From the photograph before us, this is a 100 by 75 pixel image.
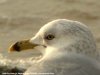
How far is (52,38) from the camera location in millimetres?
3199

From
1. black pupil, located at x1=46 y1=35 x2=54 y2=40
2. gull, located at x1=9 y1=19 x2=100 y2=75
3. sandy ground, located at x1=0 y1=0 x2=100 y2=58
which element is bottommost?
gull, located at x1=9 y1=19 x2=100 y2=75

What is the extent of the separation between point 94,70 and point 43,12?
144 inches

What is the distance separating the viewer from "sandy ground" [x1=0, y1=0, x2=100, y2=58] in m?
5.98

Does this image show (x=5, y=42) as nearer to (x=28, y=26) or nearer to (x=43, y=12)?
(x=28, y=26)

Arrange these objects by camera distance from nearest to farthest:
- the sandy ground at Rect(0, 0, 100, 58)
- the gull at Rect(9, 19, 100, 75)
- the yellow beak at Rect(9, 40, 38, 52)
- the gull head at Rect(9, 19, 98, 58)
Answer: the gull at Rect(9, 19, 100, 75), the gull head at Rect(9, 19, 98, 58), the yellow beak at Rect(9, 40, 38, 52), the sandy ground at Rect(0, 0, 100, 58)

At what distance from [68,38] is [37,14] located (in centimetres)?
345

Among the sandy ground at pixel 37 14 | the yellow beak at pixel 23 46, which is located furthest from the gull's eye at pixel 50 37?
the sandy ground at pixel 37 14

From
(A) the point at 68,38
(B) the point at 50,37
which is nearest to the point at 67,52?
(A) the point at 68,38

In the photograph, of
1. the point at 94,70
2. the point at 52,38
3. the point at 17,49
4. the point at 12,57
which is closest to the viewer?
the point at 94,70

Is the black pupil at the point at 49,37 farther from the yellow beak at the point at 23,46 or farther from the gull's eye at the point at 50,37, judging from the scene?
the yellow beak at the point at 23,46

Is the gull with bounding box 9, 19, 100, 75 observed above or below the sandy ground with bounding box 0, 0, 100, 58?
below

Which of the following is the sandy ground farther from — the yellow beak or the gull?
the gull

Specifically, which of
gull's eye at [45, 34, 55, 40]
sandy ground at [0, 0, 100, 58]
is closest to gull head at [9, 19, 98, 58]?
gull's eye at [45, 34, 55, 40]

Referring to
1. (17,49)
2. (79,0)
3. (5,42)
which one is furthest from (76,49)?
(79,0)
